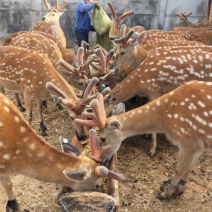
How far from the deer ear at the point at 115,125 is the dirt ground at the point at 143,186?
82 centimetres

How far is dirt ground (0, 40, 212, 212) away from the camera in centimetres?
318

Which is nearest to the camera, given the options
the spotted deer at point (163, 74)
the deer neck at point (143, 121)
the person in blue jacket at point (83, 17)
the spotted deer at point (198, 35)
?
the deer neck at point (143, 121)

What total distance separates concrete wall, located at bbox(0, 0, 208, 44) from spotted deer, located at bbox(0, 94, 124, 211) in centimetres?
967

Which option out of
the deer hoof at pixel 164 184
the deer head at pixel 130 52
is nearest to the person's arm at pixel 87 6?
the deer head at pixel 130 52

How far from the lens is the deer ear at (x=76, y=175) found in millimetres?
2176

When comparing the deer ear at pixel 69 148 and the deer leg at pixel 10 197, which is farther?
the deer leg at pixel 10 197

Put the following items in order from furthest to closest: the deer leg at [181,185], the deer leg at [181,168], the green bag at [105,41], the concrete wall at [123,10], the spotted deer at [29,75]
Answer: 1. the concrete wall at [123,10]
2. the green bag at [105,41]
3. the spotted deer at [29,75]
4. the deer leg at [181,185]
5. the deer leg at [181,168]

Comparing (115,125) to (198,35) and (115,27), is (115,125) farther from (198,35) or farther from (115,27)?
(198,35)

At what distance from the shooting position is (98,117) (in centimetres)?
296

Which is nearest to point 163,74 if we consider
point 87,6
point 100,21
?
point 100,21

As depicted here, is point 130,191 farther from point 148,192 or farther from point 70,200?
point 70,200

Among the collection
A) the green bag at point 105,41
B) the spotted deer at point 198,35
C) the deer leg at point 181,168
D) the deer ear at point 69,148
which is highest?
the spotted deer at point 198,35

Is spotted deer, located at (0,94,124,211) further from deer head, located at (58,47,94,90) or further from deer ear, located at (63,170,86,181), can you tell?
deer head, located at (58,47,94,90)

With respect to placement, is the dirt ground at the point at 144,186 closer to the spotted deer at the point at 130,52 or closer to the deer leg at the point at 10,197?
the deer leg at the point at 10,197
